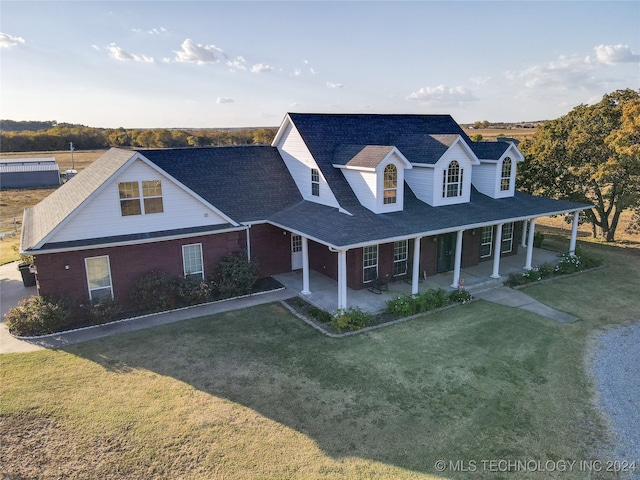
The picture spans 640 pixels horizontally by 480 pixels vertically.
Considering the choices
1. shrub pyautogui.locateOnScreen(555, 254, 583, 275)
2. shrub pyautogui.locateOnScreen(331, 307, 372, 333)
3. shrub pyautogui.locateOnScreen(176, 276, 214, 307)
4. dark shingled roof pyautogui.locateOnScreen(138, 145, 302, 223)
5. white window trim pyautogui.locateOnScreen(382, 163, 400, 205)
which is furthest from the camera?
shrub pyautogui.locateOnScreen(555, 254, 583, 275)

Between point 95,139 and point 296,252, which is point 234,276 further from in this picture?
point 95,139

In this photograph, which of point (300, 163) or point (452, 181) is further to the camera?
point (300, 163)

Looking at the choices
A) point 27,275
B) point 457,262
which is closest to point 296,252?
point 457,262

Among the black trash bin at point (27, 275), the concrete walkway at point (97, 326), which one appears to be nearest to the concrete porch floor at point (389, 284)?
the concrete walkway at point (97, 326)

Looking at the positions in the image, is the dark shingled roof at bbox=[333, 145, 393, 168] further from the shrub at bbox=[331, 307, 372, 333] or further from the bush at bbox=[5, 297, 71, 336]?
the bush at bbox=[5, 297, 71, 336]

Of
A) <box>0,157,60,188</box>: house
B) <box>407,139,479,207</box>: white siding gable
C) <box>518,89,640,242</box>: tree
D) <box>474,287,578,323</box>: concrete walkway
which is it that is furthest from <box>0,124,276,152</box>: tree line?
<box>474,287,578,323</box>: concrete walkway

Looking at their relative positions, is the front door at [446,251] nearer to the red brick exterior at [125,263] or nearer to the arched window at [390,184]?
the arched window at [390,184]
